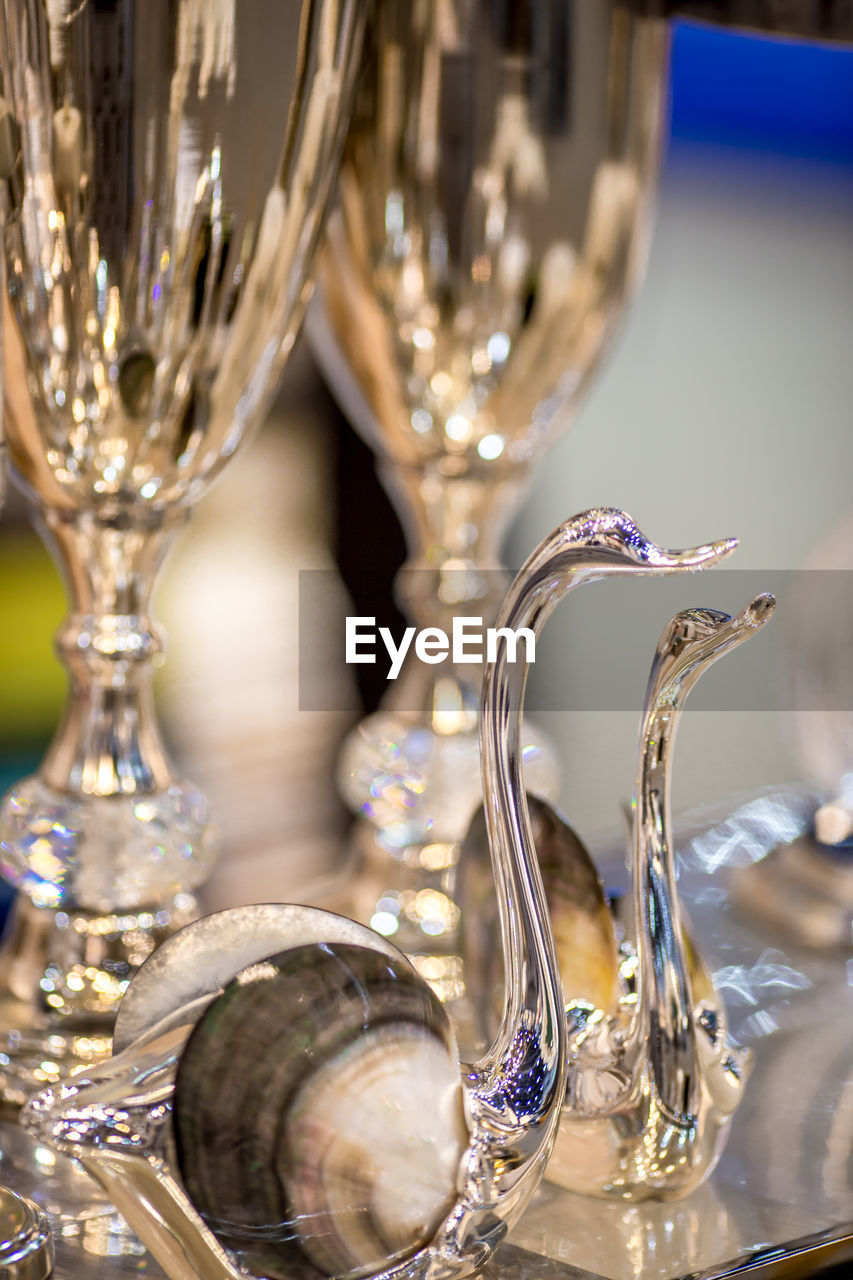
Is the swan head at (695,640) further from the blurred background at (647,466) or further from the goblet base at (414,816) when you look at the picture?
the blurred background at (647,466)

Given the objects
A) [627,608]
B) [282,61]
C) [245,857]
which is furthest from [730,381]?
[282,61]

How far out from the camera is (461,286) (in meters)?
0.46

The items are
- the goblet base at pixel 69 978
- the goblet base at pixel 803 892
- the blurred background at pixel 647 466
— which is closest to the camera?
the goblet base at pixel 69 978

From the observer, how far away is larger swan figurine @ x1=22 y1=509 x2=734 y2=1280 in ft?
0.78

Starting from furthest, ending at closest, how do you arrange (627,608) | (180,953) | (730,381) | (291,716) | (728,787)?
(730,381), (291,716), (627,608), (728,787), (180,953)

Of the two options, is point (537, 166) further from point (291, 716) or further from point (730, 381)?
point (730, 381)

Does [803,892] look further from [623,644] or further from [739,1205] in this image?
[623,644]

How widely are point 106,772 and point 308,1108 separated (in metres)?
0.17

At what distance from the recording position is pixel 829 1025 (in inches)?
16.2

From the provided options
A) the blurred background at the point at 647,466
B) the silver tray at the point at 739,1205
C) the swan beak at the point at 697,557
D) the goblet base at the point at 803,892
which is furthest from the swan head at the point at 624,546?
the blurred background at the point at 647,466

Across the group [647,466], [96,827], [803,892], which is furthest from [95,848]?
[647,466]

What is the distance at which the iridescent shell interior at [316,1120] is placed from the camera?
24cm

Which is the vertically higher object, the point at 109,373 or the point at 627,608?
the point at 109,373

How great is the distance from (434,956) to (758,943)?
10cm
